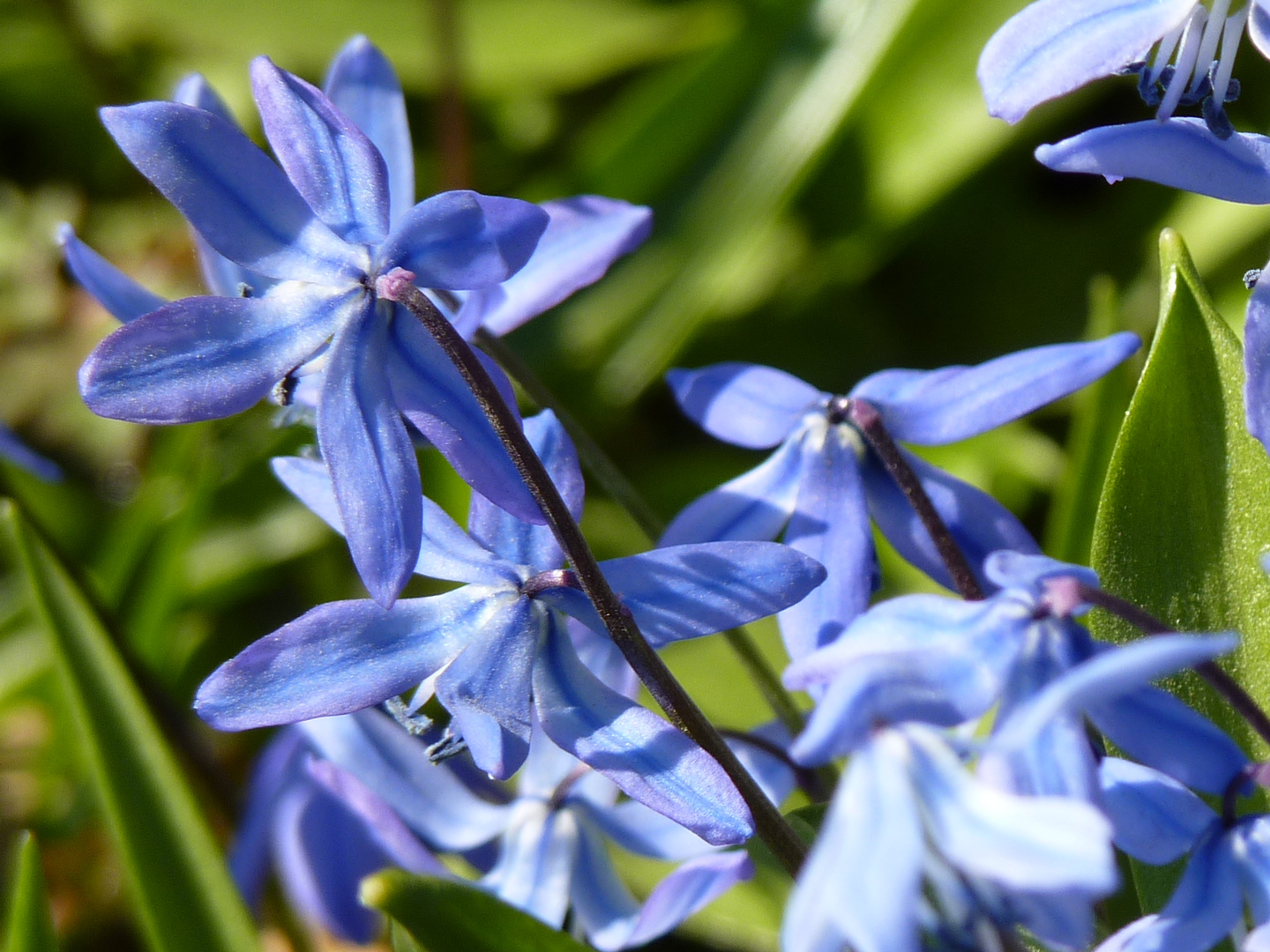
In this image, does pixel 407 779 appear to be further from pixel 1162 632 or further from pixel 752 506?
pixel 1162 632

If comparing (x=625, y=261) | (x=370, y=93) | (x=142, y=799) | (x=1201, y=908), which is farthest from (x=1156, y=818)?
(x=625, y=261)

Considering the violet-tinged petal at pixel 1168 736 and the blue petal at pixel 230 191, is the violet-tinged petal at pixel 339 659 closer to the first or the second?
the blue petal at pixel 230 191

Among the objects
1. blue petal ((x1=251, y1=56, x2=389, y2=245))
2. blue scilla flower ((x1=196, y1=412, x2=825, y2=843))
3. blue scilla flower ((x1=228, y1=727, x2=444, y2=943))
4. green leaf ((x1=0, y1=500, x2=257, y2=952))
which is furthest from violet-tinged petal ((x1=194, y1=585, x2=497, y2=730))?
blue scilla flower ((x1=228, y1=727, x2=444, y2=943))

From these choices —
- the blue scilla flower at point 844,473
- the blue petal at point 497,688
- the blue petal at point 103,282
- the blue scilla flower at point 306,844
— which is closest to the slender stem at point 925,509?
the blue scilla flower at point 844,473

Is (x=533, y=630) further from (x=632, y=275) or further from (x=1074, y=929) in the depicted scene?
(x=632, y=275)

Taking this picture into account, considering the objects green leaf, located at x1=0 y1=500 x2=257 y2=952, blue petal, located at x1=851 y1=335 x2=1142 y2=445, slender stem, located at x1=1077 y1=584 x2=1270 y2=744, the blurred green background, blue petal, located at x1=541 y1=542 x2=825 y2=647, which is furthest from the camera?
the blurred green background

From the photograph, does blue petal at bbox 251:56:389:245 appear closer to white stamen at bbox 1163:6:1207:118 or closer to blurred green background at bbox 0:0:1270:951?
white stamen at bbox 1163:6:1207:118

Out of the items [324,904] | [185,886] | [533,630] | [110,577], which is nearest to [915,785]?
[533,630]

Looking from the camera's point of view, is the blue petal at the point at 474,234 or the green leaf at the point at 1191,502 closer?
the blue petal at the point at 474,234
